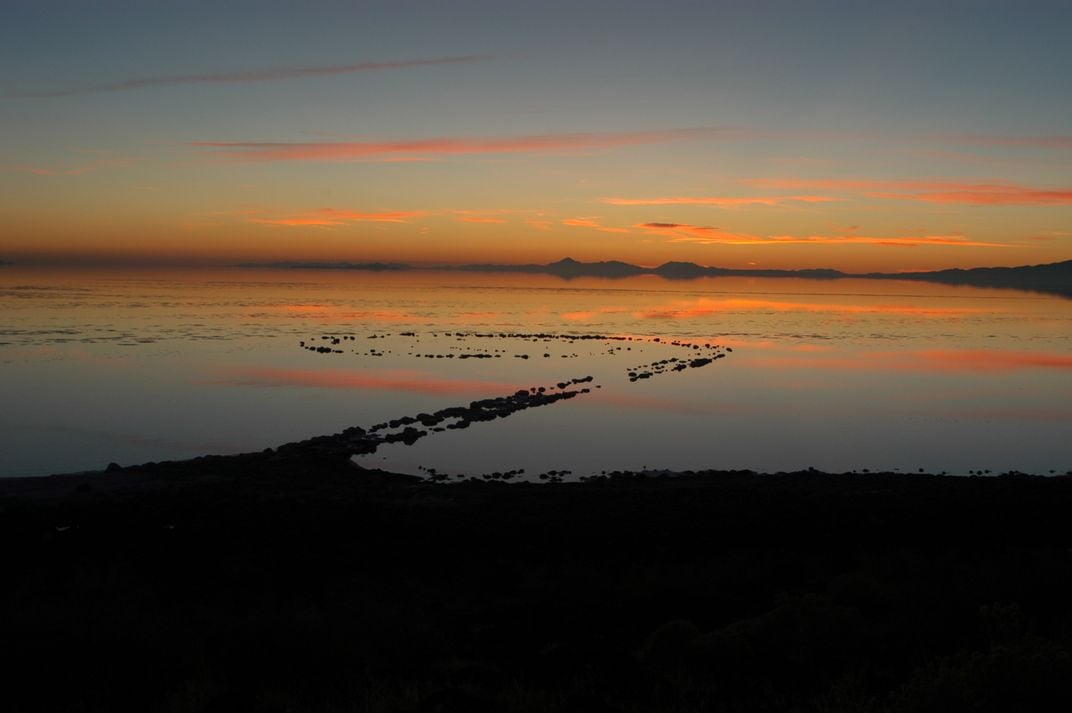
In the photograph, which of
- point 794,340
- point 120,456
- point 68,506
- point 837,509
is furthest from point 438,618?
point 794,340

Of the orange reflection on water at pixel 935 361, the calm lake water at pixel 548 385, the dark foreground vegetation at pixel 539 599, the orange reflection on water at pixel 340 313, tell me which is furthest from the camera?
the orange reflection on water at pixel 340 313

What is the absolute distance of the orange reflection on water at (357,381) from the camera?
3353 centimetres

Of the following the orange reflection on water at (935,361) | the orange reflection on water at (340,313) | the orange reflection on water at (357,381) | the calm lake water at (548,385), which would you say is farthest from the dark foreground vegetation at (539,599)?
the orange reflection on water at (340,313)

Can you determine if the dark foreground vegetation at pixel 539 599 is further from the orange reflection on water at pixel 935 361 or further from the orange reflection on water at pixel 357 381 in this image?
the orange reflection on water at pixel 935 361

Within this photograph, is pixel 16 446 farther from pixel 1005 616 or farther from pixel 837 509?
pixel 1005 616

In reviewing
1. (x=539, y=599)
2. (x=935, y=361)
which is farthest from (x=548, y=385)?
(x=539, y=599)

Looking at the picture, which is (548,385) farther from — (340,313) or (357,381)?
(340,313)

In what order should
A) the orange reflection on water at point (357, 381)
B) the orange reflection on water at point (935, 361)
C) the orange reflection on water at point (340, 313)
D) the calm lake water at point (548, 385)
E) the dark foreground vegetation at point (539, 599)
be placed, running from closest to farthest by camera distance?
the dark foreground vegetation at point (539, 599)
the calm lake water at point (548, 385)
the orange reflection on water at point (357, 381)
the orange reflection on water at point (935, 361)
the orange reflection on water at point (340, 313)

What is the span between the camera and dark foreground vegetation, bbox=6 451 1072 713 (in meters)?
6.09

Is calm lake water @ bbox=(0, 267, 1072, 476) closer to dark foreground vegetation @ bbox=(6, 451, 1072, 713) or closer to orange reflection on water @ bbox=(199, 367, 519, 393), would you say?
orange reflection on water @ bbox=(199, 367, 519, 393)

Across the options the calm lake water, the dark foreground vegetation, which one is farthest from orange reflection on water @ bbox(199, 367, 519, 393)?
the dark foreground vegetation

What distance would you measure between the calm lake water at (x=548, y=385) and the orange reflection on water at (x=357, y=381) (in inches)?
6.5

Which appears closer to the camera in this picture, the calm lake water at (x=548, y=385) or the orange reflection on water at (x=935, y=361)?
the calm lake water at (x=548, y=385)

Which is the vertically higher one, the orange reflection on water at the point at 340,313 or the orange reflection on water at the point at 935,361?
the orange reflection on water at the point at 340,313
